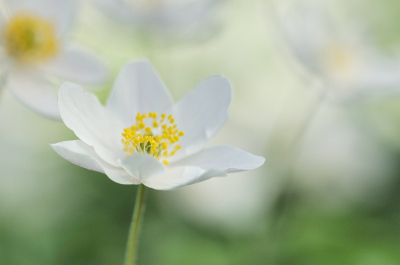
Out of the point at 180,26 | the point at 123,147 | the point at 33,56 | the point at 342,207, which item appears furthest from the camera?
the point at 342,207

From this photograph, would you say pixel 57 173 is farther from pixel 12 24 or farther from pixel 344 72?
pixel 344 72

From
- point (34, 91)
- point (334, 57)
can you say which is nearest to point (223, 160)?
point (34, 91)

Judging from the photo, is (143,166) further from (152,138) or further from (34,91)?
(34,91)

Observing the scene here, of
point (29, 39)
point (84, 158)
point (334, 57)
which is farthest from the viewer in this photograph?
point (334, 57)

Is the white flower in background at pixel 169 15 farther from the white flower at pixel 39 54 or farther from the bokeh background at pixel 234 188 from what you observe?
the white flower at pixel 39 54

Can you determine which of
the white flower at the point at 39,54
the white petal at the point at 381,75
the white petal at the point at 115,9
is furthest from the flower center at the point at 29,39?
the white petal at the point at 381,75

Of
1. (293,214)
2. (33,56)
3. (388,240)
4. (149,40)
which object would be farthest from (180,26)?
(388,240)
